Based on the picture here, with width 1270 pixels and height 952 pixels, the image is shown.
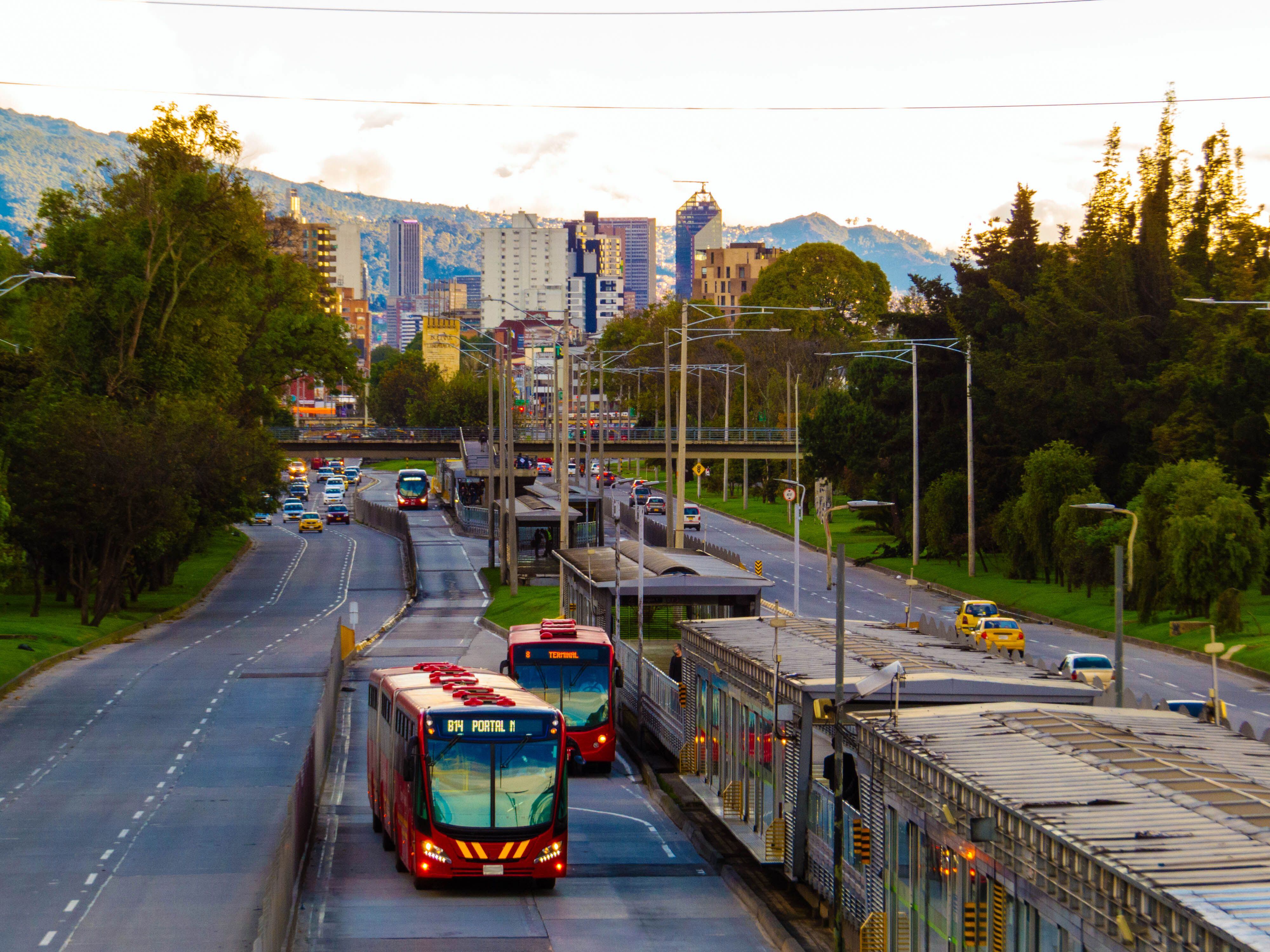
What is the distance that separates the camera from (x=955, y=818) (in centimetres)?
1435

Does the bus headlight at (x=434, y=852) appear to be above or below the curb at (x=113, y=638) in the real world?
above

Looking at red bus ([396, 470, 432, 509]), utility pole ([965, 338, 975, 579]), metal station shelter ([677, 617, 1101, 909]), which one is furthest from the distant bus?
metal station shelter ([677, 617, 1101, 909])

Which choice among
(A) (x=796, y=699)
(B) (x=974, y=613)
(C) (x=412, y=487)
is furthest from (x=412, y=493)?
(A) (x=796, y=699)

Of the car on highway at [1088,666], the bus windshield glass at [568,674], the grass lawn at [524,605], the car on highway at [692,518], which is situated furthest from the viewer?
the car on highway at [692,518]

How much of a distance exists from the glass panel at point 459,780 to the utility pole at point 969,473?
52.6m

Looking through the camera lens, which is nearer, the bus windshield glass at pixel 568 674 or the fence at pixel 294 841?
the fence at pixel 294 841

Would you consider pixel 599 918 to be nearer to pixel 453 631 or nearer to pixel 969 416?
pixel 453 631

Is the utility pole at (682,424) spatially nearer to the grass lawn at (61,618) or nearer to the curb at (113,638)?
the curb at (113,638)

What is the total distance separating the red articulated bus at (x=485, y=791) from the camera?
21344mm

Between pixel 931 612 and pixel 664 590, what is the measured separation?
2655 centimetres

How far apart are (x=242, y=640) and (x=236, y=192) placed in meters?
22.8

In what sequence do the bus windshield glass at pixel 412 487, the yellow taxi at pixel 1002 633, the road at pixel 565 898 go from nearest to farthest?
1. the road at pixel 565 898
2. the yellow taxi at pixel 1002 633
3. the bus windshield glass at pixel 412 487

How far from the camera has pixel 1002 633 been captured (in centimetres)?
4769

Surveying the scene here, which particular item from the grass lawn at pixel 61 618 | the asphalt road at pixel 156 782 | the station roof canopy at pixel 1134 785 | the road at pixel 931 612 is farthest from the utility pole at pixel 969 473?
the station roof canopy at pixel 1134 785
